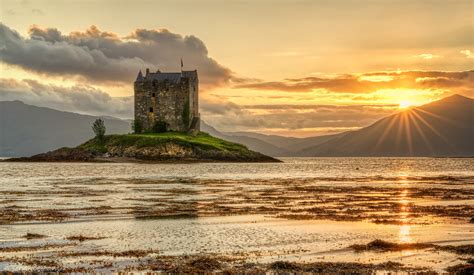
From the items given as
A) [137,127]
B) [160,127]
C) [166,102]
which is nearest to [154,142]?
[160,127]

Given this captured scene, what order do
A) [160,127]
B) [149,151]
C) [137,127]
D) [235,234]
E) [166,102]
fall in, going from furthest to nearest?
[137,127]
[166,102]
[160,127]
[149,151]
[235,234]

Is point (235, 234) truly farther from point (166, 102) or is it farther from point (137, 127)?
point (137, 127)

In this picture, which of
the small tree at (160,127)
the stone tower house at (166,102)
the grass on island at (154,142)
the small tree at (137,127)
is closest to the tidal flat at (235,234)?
the grass on island at (154,142)

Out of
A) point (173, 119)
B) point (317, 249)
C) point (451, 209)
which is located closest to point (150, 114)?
point (173, 119)

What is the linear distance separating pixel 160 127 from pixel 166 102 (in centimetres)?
860

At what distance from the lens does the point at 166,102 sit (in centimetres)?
19625

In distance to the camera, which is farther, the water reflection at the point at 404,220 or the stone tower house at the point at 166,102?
→ the stone tower house at the point at 166,102

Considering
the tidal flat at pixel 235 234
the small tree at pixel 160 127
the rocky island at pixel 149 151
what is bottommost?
the tidal flat at pixel 235 234

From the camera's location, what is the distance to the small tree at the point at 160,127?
193 m

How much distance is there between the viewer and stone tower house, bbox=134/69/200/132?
195875 millimetres

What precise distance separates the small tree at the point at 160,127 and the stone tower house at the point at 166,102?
1257mm

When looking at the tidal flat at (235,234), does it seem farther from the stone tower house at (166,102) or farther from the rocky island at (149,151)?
the stone tower house at (166,102)

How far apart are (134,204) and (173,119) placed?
149878 mm

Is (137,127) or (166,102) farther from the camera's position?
(137,127)
